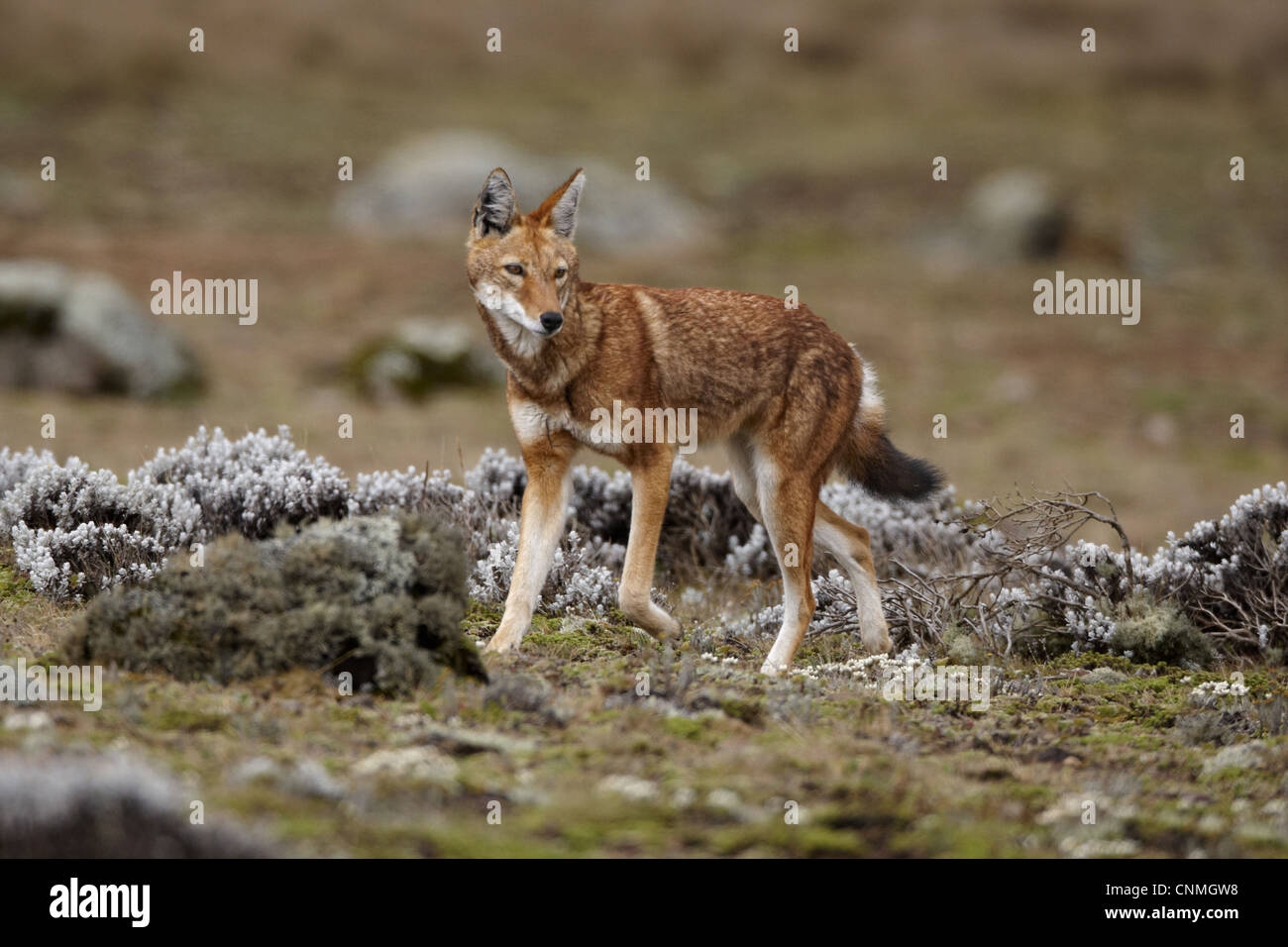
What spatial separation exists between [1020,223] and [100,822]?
2697 cm

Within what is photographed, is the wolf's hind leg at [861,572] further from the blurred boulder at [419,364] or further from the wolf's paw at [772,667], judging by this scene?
the blurred boulder at [419,364]

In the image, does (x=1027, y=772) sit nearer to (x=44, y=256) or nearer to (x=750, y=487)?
(x=750, y=487)

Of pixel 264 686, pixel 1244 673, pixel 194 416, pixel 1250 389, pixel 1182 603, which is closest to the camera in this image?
pixel 264 686

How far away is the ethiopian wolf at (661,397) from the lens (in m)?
6.62

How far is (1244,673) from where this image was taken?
23.1ft

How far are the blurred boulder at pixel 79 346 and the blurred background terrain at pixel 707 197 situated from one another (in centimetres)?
10

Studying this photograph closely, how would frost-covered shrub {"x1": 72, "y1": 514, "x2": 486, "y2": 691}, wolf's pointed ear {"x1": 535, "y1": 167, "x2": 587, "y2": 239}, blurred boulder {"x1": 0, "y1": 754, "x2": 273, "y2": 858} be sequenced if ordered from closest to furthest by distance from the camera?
blurred boulder {"x1": 0, "y1": 754, "x2": 273, "y2": 858}, frost-covered shrub {"x1": 72, "y1": 514, "x2": 486, "y2": 691}, wolf's pointed ear {"x1": 535, "y1": 167, "x2": 587, "y2": 239}

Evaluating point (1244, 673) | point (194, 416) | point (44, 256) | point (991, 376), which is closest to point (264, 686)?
point (1244, 673)

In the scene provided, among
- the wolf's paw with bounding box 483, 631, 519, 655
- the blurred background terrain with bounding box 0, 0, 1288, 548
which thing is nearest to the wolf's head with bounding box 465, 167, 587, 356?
the wolf's paw with bounding box 483, 631, 519, 655

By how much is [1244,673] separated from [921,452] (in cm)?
920

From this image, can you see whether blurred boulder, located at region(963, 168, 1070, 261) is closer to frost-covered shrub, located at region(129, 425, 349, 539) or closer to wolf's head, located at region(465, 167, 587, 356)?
frost-covered shrub, located at region(129, 425, 349, 539)

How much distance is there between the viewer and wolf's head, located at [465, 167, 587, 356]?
6.51 m

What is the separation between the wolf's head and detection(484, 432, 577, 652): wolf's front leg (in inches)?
20.7

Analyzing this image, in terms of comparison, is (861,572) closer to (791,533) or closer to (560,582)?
(791,533)
